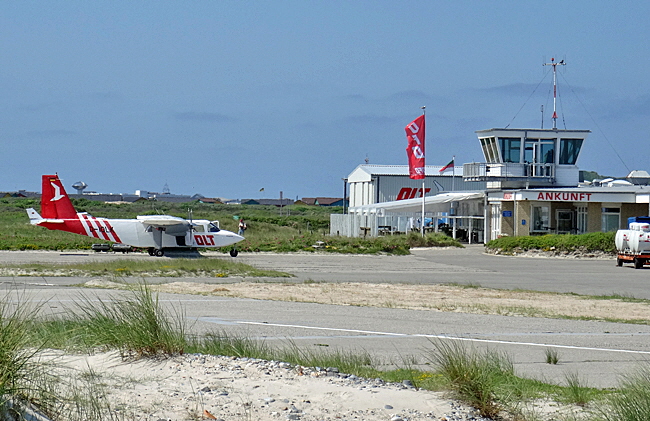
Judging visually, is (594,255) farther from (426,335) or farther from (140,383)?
(140,383)

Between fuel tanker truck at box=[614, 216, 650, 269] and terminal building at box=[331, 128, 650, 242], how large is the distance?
1151 cm

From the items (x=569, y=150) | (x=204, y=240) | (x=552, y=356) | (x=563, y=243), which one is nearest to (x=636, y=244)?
(x=563, y=243)

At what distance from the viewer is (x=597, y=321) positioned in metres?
16.3

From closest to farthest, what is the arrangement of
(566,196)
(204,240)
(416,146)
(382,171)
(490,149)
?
(204,240) < (566,196) < (416,146) < (490,149) < (382,171)

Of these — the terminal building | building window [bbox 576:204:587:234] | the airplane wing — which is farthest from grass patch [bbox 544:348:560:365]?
building window [bbox 576:204:587:234]

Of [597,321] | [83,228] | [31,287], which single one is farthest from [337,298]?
[83,228]

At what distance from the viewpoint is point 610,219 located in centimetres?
4934

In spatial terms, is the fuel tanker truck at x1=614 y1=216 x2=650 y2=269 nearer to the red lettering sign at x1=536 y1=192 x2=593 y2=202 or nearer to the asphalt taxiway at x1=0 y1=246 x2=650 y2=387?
the asphalt taxiway at x1=0 y1=246 x2=650 y2=387

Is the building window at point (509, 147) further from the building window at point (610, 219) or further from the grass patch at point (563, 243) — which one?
the grass patch at point (563, 243)

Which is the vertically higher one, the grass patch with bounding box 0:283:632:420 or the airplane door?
the airplane door

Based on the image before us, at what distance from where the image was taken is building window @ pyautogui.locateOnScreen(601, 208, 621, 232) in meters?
49.2

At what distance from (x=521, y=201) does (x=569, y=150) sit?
714cm

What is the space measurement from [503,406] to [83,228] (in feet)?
110

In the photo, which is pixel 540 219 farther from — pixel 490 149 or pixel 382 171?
pixel 382 171
